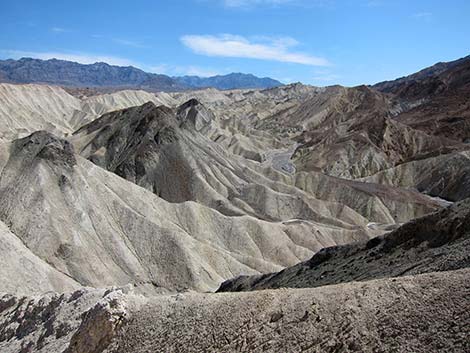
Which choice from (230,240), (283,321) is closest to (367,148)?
(230,240)

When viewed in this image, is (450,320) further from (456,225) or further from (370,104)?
(370,104)

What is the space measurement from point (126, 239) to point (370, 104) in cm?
15681

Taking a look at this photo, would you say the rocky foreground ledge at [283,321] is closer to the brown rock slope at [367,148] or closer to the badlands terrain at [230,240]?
the badlands terrain at [230,240]

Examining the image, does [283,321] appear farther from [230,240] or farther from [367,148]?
[367,148]

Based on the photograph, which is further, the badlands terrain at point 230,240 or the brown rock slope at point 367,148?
the brown rock slope at point 367,148

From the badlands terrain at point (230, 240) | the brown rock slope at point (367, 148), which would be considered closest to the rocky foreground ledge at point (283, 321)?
the badlands terrain at point (230, 240)

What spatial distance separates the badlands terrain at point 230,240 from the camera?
1839 cm

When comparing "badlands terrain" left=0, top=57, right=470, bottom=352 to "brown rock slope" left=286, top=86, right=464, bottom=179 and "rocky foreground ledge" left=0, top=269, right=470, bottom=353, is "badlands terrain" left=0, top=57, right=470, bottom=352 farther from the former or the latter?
"brown rock slope" left=286, top=86, right=464, bottom=179

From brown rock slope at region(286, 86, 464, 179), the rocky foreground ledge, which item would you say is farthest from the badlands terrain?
brown rock slope at region(286, 86, 464, 179)

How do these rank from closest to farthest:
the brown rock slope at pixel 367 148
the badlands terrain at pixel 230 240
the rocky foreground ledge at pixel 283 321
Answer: the rocky foreground ledge at pixel 283 321, the badlands terrain at pixel 230 240, the brown rock slope at pixel 367 148

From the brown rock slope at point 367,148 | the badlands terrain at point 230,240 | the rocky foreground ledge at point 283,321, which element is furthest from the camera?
the brown rock slope at point 367,148

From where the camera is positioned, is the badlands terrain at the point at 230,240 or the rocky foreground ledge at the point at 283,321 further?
the badlands terrain at the point at 230,240

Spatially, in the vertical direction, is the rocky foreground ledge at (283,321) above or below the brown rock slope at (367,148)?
above

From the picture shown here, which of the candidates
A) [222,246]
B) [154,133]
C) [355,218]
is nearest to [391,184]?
[355,218]
